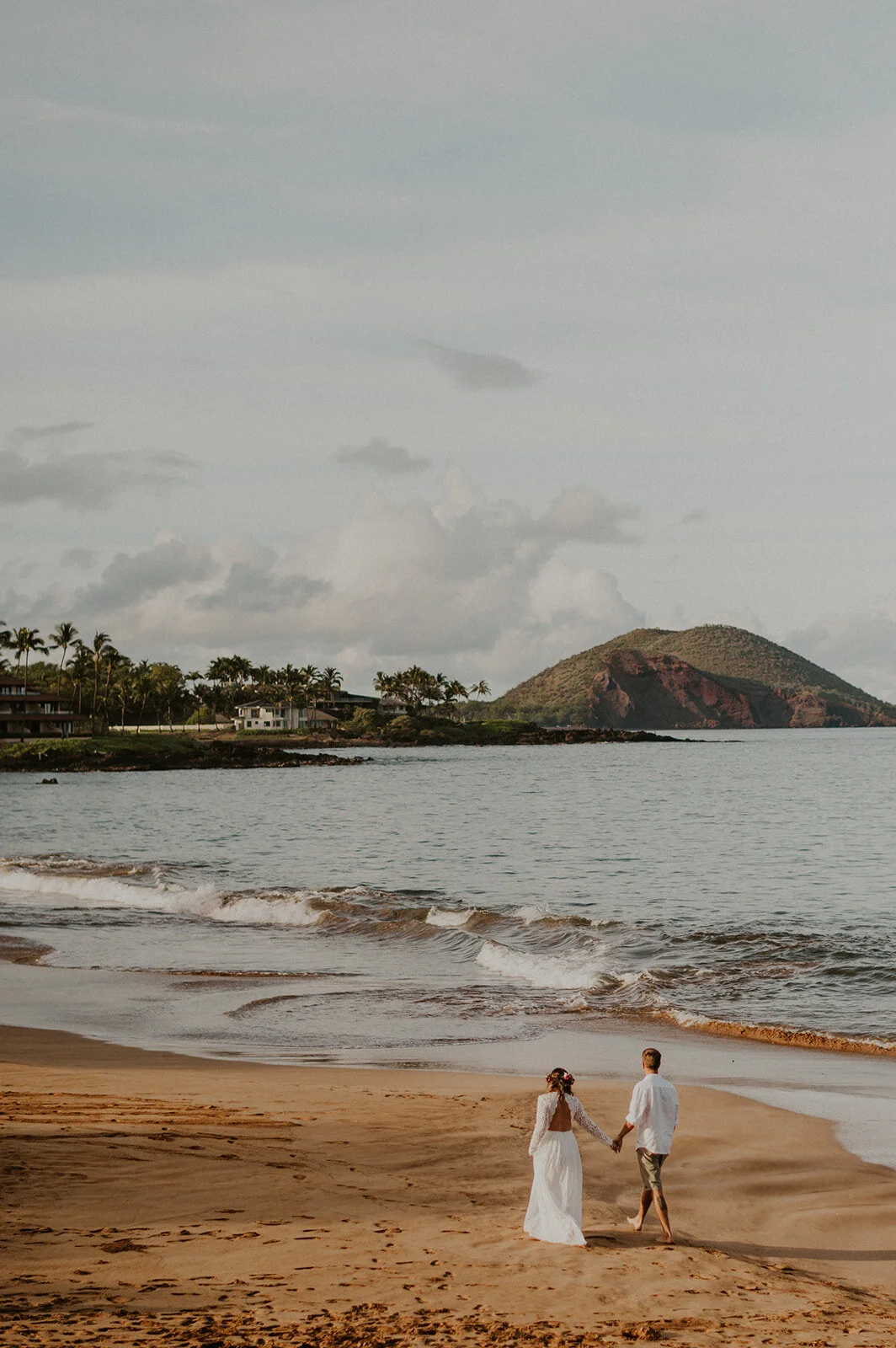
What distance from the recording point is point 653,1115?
9.40 meters

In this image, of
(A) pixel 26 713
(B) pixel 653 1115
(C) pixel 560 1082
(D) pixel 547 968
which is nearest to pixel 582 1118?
(C) pixel 560 1082

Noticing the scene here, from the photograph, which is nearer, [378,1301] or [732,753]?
[378,1301]

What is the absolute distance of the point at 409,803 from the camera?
73.2 m

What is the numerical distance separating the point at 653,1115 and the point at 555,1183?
1077 millimetres

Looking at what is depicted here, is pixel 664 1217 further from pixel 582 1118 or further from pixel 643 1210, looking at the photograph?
pixel 582 1118

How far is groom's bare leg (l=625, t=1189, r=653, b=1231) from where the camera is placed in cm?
922

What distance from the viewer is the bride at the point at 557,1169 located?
28.6 feet

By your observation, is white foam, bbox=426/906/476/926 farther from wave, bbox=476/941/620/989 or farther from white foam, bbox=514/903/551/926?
wave, bbox=476/941/620/989

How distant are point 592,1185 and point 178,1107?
4.16 meters

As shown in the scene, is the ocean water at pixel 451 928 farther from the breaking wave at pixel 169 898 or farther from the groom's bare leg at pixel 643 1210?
the groom's bare leg at pixel 643 1210

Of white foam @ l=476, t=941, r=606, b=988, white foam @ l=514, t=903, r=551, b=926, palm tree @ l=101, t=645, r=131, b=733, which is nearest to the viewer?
white foam @ l=476, t=941, r=606, b=988

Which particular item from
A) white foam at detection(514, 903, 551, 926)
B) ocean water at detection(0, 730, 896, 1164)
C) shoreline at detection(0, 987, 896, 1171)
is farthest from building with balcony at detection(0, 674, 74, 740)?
shoreline at detection(0, 987, 896, 1171)

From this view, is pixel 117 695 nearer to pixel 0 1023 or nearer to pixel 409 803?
pixel 409 803

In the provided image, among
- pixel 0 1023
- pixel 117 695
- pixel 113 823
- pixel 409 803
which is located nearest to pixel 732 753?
pixel 117 695
